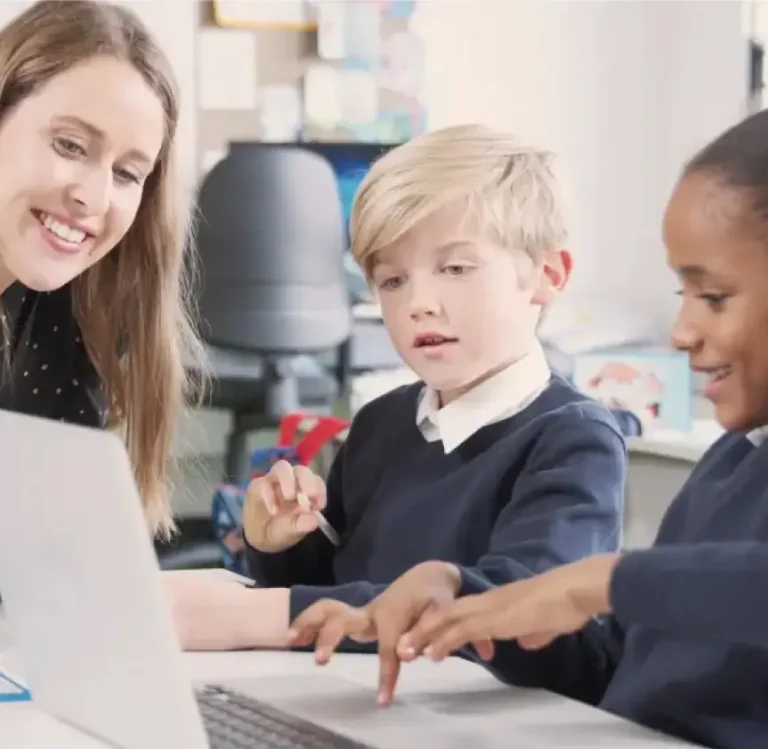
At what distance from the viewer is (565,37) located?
14.6 ft

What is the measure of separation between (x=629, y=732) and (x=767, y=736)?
0.29 ft

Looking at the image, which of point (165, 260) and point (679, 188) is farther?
point (165, 260)

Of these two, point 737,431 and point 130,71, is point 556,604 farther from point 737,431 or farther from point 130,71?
point 130,71

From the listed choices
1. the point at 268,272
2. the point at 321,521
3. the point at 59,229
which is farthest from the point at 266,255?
the point at 321,521

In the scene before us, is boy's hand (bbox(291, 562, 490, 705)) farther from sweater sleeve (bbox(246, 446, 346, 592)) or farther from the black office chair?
the black office chair

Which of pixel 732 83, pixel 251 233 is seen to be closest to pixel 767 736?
pixel 251 233

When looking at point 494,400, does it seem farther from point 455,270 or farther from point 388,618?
point 388,618

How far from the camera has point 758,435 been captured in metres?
1.02

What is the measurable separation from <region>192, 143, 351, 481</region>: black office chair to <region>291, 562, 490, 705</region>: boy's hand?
2.43 meters

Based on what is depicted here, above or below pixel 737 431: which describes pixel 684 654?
below

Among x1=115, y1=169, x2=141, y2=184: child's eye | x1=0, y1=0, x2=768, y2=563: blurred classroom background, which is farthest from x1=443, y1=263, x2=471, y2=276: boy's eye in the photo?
x1=0, y1=0, x2=768, y2=563: blurred classroom background

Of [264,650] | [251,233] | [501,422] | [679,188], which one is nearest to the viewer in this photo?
[679,188]

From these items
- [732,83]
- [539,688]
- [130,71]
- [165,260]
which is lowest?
[539,688]

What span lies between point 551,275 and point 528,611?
0.59 meters
